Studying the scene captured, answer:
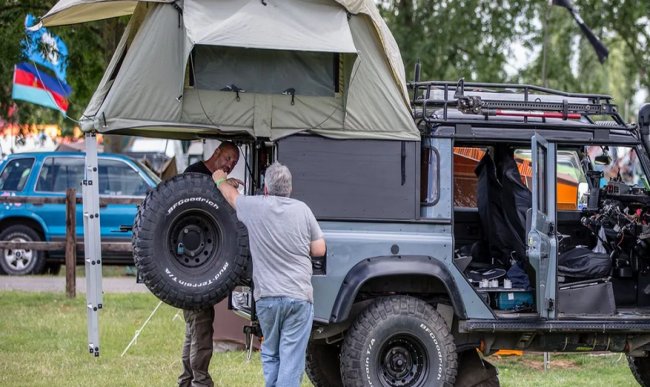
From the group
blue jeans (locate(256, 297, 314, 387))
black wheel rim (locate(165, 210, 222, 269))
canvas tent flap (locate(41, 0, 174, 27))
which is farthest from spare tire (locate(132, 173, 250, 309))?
canvas tent flap (locate(41, 0, 174, 27))

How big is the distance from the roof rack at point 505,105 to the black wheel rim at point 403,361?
5.46 feet

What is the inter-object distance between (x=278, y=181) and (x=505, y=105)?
2.22 metres

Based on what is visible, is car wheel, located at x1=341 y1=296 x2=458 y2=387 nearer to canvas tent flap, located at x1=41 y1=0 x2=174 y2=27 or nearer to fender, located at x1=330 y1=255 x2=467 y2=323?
fender, located at x1=330 y1=255 x2=467 y2=323

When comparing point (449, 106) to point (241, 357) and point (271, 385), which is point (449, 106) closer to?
point (271, 385)

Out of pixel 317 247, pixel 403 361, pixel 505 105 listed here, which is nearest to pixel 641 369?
pixel 403 361

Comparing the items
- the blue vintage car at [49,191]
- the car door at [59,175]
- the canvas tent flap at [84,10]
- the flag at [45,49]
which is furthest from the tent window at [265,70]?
the car door at [59,175]

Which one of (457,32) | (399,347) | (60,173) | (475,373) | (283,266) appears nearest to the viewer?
(283,266)

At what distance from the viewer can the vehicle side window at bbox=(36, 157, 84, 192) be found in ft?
60.1

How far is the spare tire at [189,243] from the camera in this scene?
8.04 metres

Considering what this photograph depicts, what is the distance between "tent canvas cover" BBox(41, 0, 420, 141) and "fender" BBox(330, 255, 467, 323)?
0.93m

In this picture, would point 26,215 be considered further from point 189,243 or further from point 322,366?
point 189,243

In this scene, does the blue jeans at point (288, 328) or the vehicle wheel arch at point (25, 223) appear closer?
the blue jeans at point (288, 328)

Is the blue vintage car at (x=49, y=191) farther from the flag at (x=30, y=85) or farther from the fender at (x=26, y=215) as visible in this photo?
the flag at (x=30, y=85)

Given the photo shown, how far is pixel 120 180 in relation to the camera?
18234mm
